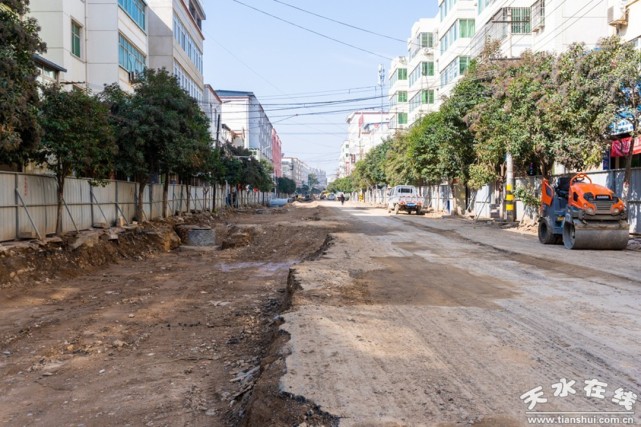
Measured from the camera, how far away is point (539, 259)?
1334 cm

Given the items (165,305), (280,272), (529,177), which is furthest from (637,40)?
(165,305)

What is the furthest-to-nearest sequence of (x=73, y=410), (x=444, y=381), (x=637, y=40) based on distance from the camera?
(x=637, y=40), (x=73, y=410), (x=444, y=381)

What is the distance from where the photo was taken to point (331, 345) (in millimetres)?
5465

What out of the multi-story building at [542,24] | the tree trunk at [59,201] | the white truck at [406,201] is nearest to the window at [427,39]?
the multi-story building at [542,24]

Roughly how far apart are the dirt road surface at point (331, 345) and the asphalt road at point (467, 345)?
2cm

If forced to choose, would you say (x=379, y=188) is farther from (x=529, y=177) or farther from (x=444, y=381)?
(x=444, y=381)

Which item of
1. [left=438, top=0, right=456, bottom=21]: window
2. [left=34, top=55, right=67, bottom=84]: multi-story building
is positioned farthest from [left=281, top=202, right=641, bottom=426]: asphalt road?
[left=438, top=0, right=456, bottom=21]: window

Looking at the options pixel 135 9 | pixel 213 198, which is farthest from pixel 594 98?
pixel 213 198

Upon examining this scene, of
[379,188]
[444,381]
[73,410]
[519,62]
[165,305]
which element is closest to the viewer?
[444,381]

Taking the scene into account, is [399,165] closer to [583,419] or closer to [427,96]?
[427,96]

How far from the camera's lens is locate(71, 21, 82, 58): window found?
83.0ft

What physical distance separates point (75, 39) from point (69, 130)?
14001 millimetres

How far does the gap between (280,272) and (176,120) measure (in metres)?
11.5

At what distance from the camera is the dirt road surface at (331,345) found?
160 inches
